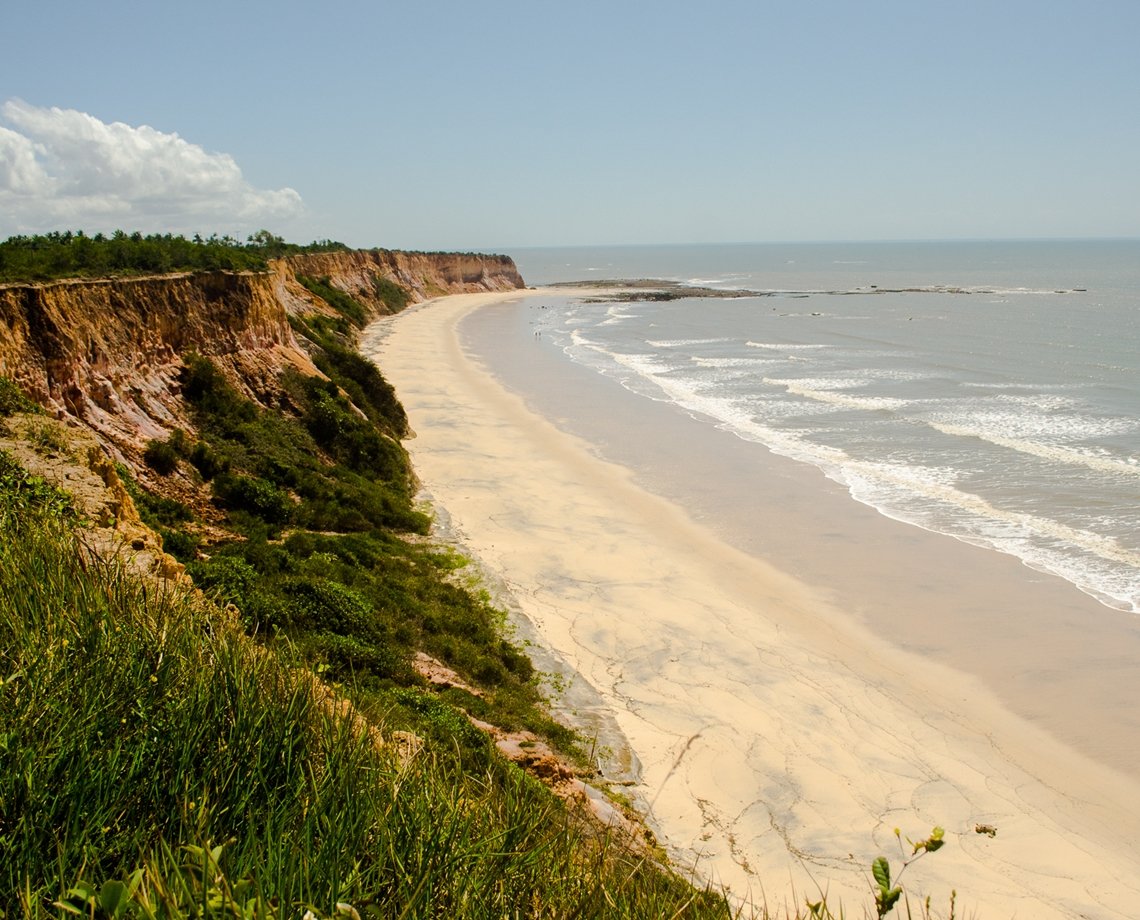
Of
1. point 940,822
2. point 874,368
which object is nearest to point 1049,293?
point 874,368

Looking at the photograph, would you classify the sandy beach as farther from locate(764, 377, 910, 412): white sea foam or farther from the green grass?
locate(764, 377, 910, 412): white sea foam

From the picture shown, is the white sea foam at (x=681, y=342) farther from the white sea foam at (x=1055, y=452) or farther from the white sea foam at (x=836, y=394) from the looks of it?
the white sea foam at (x=1055, y=452)

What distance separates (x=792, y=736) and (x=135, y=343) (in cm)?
1601

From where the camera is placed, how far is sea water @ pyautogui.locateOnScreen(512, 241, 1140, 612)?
21.4m

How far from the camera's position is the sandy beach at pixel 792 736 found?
32.3 ft

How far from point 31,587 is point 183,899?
10.8 feet

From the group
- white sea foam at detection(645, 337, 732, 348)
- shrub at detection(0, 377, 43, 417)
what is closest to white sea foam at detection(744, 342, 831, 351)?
white sea foam at detection(645, 337, 732, 348)

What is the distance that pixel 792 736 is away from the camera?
12414 millimetres

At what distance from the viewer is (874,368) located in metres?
47.7

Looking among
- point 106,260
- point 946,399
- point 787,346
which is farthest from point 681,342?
point 106,260

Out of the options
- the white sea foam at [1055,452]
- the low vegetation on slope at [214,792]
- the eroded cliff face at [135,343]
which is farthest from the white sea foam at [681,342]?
the low vegetation on slope at [214,792]

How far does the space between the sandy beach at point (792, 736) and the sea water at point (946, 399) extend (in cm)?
594

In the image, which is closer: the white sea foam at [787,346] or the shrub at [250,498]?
the shrub at [250,498]

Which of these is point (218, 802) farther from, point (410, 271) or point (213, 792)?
point (410, 271)
